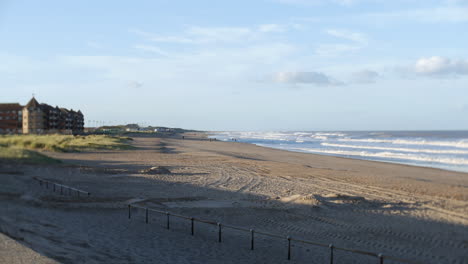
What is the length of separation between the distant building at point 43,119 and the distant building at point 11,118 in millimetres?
4145

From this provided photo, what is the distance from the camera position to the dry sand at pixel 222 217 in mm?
7703

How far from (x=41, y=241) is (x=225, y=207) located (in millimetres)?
6605

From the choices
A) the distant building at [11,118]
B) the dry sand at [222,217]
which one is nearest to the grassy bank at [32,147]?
the dry sand at [222,217]

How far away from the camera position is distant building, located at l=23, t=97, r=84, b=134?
7356cm

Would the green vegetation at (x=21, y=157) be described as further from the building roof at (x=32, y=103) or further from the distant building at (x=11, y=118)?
the distant building at (x=11, y=118)

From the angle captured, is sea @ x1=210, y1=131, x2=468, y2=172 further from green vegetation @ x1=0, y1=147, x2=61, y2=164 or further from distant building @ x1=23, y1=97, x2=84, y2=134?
distant building @ x1=23, y1=97, x2=84, y2=134

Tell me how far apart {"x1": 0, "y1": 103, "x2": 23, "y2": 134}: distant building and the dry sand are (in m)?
67.7

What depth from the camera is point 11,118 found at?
77.3 metres

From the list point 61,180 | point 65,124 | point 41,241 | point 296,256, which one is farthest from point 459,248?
point 65,124

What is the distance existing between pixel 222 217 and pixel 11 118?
81.0 meters

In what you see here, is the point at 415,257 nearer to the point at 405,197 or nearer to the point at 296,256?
the point at 296,256

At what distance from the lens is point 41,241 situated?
6.93 meters

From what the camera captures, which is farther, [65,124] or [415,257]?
[65,124]

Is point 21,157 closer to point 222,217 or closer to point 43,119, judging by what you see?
point 222,217
